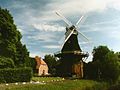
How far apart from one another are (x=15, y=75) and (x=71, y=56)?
25121 millimetres

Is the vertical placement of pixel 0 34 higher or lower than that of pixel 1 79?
higher

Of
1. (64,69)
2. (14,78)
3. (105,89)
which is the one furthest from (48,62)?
(14,78)

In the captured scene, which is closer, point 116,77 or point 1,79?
point 1,79

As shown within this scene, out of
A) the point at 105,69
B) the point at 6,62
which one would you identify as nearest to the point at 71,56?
the point at 105,69

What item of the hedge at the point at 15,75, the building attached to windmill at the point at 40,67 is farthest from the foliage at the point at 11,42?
the building attached to windmill at the point at 40,67

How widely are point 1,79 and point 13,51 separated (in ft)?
23.6

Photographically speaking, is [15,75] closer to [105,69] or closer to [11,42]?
[11,42]

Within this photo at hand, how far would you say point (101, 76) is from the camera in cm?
7244

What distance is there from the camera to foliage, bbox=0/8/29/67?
53.2 meters

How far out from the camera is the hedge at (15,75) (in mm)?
48162

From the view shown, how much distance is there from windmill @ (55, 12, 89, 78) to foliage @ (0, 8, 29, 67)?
56.1 ft

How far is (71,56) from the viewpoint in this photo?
2881 inches

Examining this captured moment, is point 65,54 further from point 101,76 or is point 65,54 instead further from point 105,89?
point 105,89

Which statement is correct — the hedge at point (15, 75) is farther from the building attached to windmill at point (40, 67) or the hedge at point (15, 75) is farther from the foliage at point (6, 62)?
the building attached to windmill at point (40, 67)
